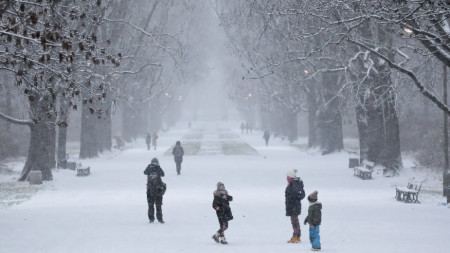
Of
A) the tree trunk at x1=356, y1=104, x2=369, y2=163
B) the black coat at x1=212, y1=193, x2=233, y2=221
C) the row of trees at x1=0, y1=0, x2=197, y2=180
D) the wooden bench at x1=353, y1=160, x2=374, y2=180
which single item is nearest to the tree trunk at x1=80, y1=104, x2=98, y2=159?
the row of trees at x1=0, y1=0, x2=197, y2=180

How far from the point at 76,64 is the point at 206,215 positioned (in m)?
6.02

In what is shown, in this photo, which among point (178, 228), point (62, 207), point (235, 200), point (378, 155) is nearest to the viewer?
point (178, 228)

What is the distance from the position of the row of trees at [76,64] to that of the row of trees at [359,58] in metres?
5.68

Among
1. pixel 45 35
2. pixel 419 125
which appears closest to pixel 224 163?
pixel 419 125

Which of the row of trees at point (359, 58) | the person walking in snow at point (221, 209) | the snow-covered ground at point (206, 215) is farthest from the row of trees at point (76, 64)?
the row of trees at point (359, 58)

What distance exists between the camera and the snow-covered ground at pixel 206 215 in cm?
1324

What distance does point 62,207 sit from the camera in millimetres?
19406

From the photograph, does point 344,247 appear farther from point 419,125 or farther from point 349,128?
point 349,128

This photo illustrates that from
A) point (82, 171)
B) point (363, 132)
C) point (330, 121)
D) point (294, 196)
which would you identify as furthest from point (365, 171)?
point (330, 121)

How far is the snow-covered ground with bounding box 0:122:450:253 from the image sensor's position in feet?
43.4

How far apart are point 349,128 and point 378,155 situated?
127ft

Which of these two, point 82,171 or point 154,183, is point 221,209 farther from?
point 82,171

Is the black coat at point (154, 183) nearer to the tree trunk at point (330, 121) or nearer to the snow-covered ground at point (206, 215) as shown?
the snow-covered ground at point (206, 215)

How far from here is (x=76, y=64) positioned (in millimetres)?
19844
